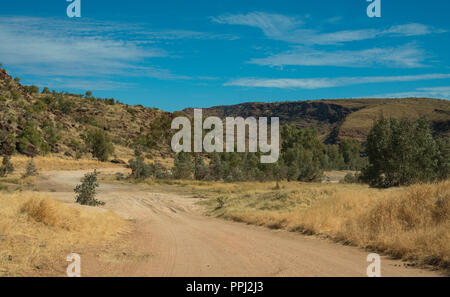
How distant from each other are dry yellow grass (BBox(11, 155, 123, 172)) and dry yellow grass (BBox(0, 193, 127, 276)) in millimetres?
36364

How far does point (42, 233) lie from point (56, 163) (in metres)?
47.6

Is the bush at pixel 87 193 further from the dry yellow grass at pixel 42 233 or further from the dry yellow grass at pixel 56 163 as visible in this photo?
the dry yellow grass at pixel 56 163

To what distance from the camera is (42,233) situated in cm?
950

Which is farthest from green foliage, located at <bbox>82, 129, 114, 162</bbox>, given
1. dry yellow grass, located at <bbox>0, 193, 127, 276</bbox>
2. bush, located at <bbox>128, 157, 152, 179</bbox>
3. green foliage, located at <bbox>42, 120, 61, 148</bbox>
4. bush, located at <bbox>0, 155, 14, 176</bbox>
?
dry yellow grass, located at <bbox>0, 193, 127, 276</bbox>

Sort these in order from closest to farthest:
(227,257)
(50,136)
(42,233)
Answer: (227,257) → (42,233) → (50,136)

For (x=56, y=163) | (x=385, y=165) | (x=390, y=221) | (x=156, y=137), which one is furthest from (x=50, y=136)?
(x=390, y=221)

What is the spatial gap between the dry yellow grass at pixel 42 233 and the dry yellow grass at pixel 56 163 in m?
36.4

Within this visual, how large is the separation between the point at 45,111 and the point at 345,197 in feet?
228

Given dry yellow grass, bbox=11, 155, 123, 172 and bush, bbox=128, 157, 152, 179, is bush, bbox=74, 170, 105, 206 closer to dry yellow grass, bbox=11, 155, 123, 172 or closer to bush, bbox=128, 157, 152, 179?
bush, bbox=128, 157, 152, 179

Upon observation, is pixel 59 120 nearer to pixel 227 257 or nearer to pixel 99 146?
pixel 99 146

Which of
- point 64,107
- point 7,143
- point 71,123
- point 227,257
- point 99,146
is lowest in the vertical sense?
point 227,257

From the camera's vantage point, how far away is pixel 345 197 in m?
15.7
